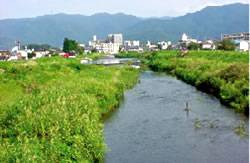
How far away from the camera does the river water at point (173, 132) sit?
14.8 meters

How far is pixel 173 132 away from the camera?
18.2 meters

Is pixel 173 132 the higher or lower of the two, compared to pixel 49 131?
lower

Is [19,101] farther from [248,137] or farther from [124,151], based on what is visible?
[248,137]

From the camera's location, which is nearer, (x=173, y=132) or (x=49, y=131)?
(x=49, y=131)

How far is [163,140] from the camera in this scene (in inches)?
666

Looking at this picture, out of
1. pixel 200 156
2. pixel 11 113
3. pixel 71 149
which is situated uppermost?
pixel 11 113

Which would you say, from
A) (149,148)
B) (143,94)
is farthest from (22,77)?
(149,148)

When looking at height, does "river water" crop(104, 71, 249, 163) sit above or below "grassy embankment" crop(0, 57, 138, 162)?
below

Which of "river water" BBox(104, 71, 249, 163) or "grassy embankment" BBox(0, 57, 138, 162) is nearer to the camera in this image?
"grassy embankment" BBox(0, 57, 138, 162)

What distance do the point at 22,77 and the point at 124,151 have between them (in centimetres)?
1714

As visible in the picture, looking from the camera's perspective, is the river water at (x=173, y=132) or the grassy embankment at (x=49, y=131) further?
the river water at (x=173, y=132)

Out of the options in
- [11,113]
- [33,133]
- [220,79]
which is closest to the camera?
[33,133]

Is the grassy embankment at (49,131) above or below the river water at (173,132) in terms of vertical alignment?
above

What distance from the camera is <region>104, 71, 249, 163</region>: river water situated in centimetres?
1479
